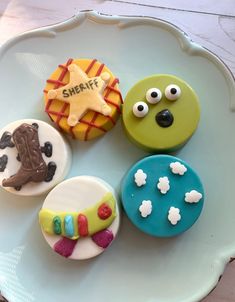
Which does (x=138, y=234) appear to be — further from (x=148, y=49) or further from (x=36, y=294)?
(x=148, y=49)

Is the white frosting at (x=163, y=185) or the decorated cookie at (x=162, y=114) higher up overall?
A: the decorated cookie at (x=162, y=114)

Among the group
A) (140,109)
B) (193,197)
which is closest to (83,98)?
(140,109)

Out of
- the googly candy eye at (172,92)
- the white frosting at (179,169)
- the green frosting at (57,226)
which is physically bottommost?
the green frosting at (57,226)

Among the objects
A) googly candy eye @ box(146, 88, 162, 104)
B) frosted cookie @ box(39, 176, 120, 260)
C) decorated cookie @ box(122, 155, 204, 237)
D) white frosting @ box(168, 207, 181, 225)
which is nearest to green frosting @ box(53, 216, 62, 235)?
frosted cookie @ box(39, 176, 120, 260)

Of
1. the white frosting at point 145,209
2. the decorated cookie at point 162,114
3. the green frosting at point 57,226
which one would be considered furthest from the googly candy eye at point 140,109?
the green frosting at point 57,226

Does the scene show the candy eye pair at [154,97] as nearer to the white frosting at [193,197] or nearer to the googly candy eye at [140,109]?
the googly candy eye at [140,109]

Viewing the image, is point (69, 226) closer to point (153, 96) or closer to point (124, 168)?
point (124, 168)

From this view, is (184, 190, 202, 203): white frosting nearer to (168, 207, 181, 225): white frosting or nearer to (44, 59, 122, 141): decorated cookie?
(168, 207, 181, 225): white frosting

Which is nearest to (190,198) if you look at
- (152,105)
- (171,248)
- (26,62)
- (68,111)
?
(171,248)
